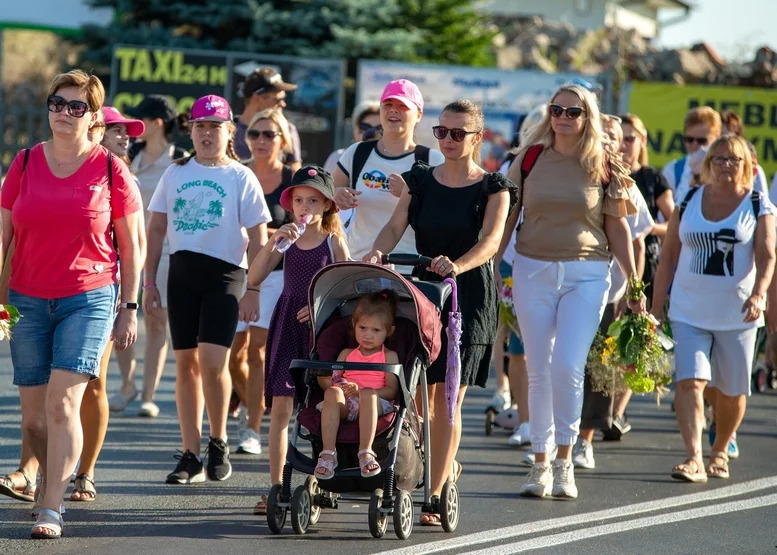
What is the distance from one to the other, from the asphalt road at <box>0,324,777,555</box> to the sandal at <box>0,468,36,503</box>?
70mm

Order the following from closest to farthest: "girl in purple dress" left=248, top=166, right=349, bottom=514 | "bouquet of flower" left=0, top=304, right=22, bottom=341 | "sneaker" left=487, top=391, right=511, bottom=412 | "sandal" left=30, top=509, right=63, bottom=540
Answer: "bouquet of flower" left=0, top=304, right=22, bottom=341, "sandal" left=30, top=509, right=63, bottom=540, "girl in purple dress" left=248, top=166, right=349, bottom=514, "sneaker" left=487, top=391, right=511, bottom=412

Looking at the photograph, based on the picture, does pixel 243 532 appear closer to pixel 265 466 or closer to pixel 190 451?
pixel 190 451

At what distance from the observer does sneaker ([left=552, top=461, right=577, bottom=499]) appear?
7715 millimetres

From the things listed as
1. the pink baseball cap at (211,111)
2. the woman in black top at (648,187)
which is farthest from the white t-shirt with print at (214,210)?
the woman in black top at (648,187)

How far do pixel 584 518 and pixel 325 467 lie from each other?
1694 mm

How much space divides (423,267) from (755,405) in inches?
248

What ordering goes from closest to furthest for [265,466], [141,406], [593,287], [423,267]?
1. [423,267]
2. [593,287]
3. [265,466]
4. [141,406]

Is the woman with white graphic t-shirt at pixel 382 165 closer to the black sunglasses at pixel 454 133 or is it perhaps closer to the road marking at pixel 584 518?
the black sunglasses at pixel 454 133

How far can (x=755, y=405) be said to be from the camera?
12.2 metres

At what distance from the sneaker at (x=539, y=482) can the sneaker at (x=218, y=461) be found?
1.81 meters

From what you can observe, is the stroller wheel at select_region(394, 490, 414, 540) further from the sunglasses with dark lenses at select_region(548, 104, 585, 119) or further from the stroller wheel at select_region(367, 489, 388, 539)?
the sunglasses with dark lenses at select_region(548, 104, 585, 119)

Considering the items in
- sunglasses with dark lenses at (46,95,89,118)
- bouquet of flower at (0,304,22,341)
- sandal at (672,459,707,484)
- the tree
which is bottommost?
sandal at (672,459,707,484)

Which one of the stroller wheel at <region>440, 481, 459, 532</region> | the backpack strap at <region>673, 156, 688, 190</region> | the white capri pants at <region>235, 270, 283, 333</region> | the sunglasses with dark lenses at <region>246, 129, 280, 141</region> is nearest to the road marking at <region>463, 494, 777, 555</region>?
the stroller wheel at <region>440, 481, 459, 532</region>

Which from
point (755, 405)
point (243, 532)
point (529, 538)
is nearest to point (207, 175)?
point (243, 532)
